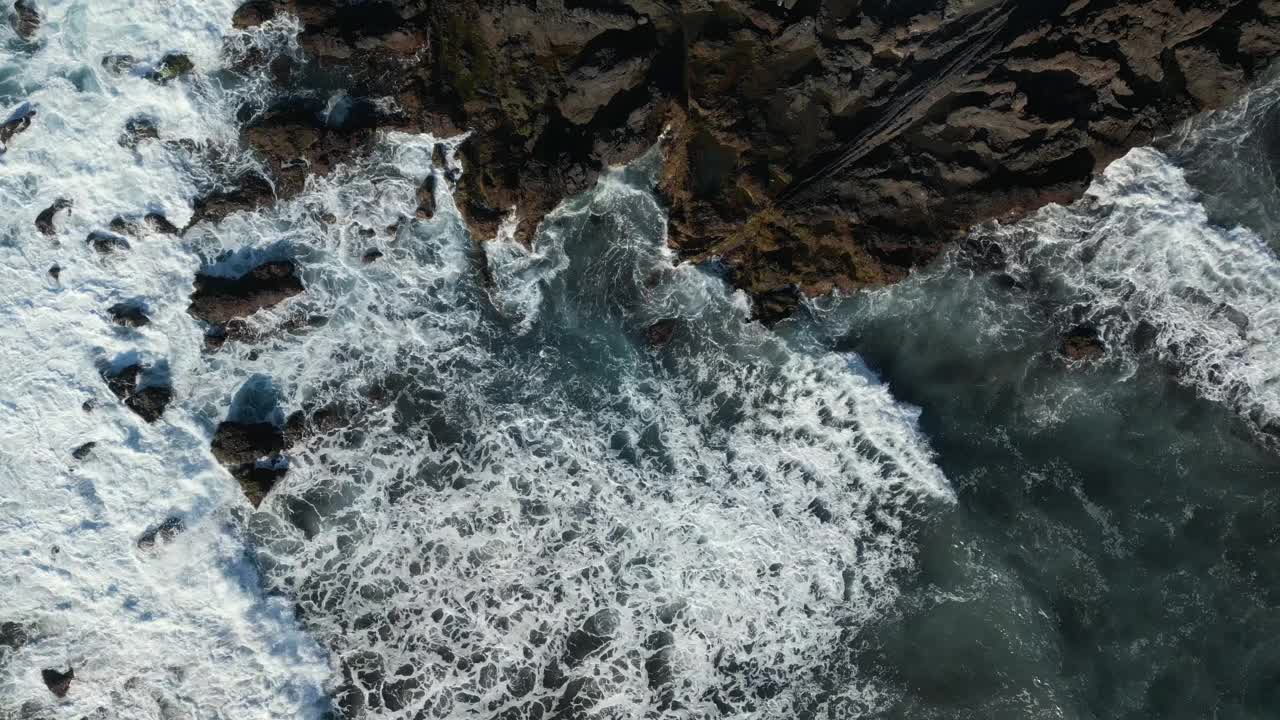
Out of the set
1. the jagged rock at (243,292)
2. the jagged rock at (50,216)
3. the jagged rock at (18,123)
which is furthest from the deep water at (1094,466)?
the jagged rock at (18,123)

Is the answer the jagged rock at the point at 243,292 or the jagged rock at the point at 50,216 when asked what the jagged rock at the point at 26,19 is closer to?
the jagged rock at the point at 50,216

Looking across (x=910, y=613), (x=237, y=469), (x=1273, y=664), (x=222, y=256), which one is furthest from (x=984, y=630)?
(x=222, y=256)

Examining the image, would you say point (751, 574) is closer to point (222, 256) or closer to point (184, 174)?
point (222, 256)

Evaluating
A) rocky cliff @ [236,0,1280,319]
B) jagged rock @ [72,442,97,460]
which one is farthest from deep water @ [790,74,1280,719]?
jagged rock @ [72,442,97,460]

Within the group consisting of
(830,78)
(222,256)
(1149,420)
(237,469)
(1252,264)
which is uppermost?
(830,78)

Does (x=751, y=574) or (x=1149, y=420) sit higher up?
(x=1149, y=420)
